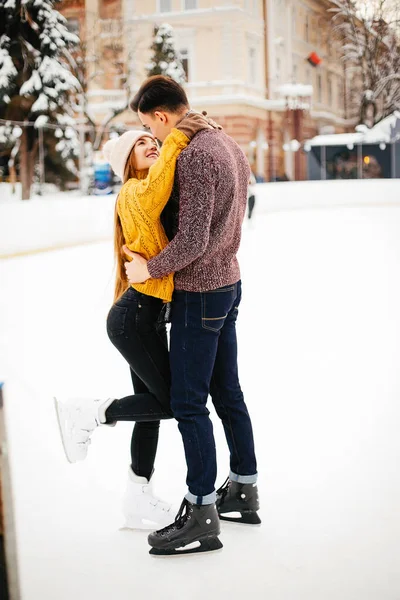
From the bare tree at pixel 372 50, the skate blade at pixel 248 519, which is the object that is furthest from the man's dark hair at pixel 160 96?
the bare tree at pixel 372 50

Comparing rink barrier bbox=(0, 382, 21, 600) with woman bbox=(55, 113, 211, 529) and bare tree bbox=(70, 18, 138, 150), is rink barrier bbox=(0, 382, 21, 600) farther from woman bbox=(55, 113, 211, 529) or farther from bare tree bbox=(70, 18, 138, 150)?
bare tree bbox=(70, 18, 138, 150)

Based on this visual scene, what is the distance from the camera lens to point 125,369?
4234 millimetres

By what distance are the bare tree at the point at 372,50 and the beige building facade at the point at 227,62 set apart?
3.78ft

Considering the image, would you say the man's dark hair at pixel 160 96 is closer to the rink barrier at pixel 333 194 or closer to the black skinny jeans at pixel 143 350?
the black skinny jeans at pixel 143 350

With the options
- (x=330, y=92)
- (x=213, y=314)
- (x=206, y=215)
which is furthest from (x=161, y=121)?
(x=330, y=92)

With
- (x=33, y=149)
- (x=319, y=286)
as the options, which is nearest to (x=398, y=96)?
(x=33, y=149)

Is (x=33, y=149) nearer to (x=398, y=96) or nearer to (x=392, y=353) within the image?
(x=392, y=353)

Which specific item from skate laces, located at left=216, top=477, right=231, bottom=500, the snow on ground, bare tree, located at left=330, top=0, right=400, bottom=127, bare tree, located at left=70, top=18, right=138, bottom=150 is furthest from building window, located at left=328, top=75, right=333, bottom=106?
skate laces, located at left=216, top=477, right=231, bottom=500

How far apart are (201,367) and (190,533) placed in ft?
1.45

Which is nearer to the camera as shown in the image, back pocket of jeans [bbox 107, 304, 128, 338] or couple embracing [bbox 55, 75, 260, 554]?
couple embracing [bbox 55, 75, 260, 554]

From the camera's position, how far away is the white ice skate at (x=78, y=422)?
2.30m

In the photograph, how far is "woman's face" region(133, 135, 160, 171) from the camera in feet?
7.03

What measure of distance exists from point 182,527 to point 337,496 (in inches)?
22.0

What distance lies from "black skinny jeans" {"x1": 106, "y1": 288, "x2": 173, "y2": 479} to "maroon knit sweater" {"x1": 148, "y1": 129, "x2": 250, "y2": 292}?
0.13 m
